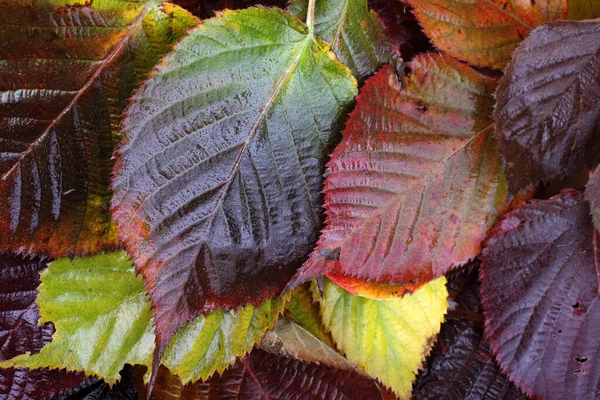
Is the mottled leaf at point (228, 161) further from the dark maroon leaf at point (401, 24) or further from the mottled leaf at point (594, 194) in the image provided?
the mottled leaf at point (594, 194)

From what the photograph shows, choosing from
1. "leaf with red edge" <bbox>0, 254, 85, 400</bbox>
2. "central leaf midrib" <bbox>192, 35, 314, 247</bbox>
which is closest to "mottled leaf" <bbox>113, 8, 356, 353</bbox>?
"central leaf midrib" <bbox>192, 35, 314, 247</bbox>

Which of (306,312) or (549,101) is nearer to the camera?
(549,101)

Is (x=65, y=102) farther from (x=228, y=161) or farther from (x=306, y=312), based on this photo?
(x=306, y=312)

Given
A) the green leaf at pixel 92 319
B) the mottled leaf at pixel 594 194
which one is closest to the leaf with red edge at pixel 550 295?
the mottled leaf at pixel 594 194

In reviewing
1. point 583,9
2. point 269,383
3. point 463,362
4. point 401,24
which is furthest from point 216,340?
point 583,9

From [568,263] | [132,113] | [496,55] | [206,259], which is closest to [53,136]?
[132,113]

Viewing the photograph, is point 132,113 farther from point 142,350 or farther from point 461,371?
point 461,371
